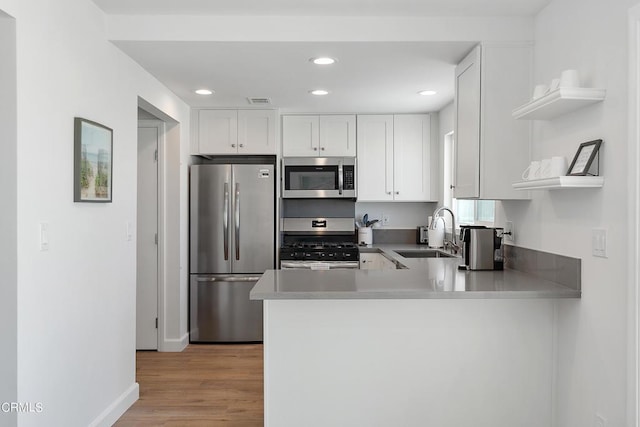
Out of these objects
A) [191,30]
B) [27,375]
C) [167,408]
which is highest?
[191,30]

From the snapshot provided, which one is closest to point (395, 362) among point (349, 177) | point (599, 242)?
point (599, 242)

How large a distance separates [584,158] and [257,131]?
10.8ft

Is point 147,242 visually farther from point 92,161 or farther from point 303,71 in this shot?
point 303,71

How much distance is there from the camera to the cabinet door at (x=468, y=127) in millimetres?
2879

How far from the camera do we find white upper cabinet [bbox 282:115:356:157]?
512cm

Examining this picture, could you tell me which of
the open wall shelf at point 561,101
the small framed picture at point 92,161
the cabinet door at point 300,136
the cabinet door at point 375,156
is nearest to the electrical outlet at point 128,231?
the small framed picture at point 92,161

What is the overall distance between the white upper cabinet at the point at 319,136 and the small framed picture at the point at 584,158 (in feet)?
9.88

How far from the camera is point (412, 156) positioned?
5176 mm

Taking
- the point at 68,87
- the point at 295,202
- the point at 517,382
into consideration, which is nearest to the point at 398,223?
the point at 295,202

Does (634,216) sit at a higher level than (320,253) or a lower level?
higher

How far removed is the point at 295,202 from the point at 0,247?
142 inches

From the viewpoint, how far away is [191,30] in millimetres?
2885

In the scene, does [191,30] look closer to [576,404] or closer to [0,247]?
[0,247]

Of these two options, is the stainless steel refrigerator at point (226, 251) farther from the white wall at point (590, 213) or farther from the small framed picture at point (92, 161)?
the white wall at point (590, 213)
